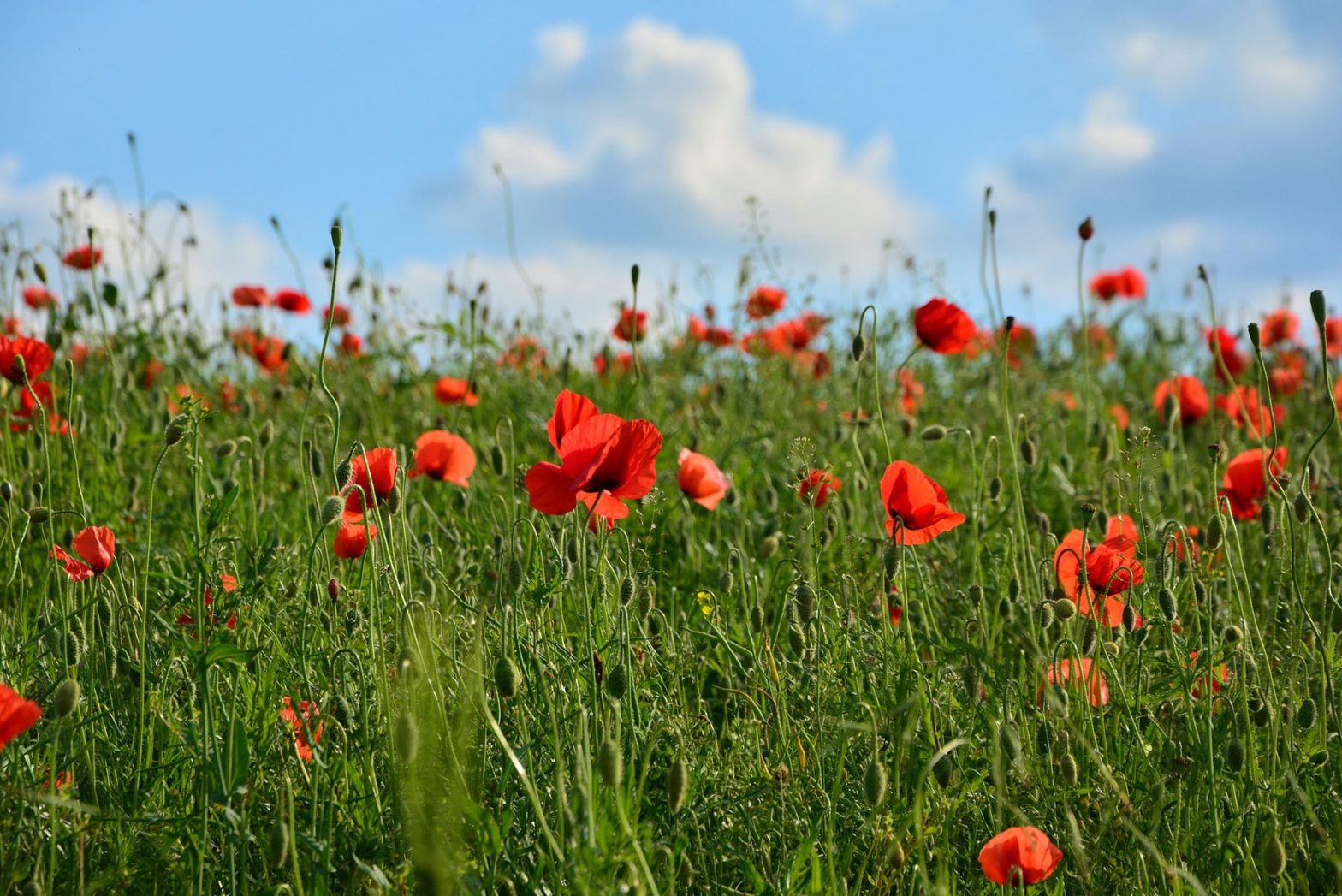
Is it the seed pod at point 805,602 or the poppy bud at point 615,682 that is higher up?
the seed pod at point 805,602

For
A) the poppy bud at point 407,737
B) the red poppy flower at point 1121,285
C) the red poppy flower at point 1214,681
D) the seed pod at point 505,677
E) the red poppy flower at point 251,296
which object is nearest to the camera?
the poppy bud at point 407,737

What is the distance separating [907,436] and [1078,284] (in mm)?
886

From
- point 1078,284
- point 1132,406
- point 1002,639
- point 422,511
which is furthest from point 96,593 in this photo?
point 1132,406

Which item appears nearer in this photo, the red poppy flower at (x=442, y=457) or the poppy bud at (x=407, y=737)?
the poppy bud at (x=407, y=737)

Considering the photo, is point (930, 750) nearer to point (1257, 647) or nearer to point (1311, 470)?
point (1257, 647)

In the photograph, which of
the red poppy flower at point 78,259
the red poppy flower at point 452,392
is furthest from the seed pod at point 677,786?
the red poppy flower at point 78,259

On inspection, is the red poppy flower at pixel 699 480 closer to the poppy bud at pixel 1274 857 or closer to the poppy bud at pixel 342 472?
the poppy bud at pixel 342 472

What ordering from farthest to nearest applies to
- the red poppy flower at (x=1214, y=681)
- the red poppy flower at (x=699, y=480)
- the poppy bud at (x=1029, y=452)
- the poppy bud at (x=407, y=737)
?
the poppy bud at (x=1029, y=452), the red poppy flower at (x=699, y=480), the red poppy flower at (x=1214, y=681), the poppy bud at (x=407, y=737)

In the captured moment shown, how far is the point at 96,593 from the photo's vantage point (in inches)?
77.8

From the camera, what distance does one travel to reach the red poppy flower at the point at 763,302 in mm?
4930

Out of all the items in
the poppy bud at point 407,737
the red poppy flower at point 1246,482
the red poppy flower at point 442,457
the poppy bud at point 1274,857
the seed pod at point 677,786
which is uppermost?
the red poppy flower at point 442,457

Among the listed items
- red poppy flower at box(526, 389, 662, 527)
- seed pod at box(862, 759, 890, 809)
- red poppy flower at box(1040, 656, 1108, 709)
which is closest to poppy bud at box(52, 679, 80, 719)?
red poppy flower at box(526, 389, 662, 527)

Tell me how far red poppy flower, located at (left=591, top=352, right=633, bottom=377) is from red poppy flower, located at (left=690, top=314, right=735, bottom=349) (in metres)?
0.30

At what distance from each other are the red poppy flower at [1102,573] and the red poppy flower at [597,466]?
0.71 m
